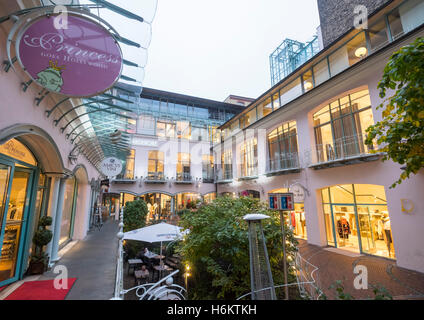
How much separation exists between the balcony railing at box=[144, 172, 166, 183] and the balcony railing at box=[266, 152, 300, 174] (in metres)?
11.8

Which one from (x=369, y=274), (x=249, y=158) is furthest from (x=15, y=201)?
(x=249, y=158)

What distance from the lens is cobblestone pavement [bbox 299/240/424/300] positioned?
560cm

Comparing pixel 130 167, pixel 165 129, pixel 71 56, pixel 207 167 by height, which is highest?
pixel 165 129

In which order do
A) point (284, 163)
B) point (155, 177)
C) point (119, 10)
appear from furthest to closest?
point (155, 177) → point (284, 163) → point (119, 10)

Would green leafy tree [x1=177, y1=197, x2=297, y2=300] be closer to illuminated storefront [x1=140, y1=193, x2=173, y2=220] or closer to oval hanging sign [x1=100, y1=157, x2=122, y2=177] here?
oval hanging sign [x1=100, y1=157, x2=122, y2=177]

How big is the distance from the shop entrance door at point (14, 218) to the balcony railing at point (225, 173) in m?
17.5

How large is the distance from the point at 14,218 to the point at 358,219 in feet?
42.0

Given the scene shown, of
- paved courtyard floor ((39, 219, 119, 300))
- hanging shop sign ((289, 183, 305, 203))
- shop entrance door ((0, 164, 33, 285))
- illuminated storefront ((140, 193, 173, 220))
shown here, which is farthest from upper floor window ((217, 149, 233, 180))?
shop entrance door ((0, 164, 33, 285))

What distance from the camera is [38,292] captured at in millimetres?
4820

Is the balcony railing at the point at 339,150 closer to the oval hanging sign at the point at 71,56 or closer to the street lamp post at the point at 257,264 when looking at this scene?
the street lamp post at the point at 257,264

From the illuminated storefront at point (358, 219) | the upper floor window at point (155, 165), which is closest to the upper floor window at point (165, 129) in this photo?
the upper floor window at point (155, 165)

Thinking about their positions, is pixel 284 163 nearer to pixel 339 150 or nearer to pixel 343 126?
pixel 339 150

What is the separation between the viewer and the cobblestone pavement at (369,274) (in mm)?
5598
